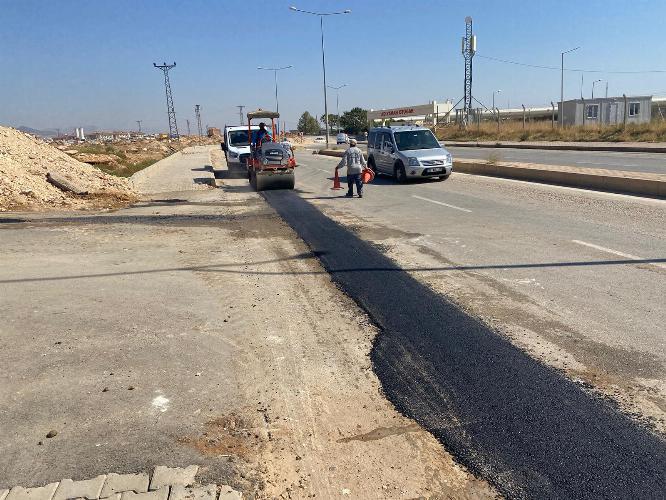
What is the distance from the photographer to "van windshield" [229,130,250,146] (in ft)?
85.0

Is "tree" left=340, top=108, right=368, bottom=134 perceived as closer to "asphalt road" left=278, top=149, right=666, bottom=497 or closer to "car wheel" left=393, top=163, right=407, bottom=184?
"car wheel" left=393, top=163, right=407, bottom=184

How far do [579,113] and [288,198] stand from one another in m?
43.4

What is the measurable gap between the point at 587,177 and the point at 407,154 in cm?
571

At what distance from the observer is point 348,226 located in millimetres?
11273

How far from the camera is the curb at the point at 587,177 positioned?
13.3 metres

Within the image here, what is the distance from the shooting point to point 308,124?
405ft

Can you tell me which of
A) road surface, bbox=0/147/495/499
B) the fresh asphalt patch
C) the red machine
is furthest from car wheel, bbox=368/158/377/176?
the fresh asphalt patch

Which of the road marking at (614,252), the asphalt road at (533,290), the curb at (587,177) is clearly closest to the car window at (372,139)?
the curb at (587,177)

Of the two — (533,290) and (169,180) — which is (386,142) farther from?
(533,290)

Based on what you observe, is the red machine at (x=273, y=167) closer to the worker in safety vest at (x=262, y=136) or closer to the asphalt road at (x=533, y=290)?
the worker in safety vest at (x=262, y=136)

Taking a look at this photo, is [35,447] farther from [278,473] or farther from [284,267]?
[284,267]

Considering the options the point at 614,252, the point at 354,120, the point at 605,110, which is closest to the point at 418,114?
the point at 605,110

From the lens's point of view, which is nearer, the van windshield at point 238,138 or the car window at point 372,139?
the car window at point 372,139

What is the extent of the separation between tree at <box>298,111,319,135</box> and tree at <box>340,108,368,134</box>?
19.1 m
